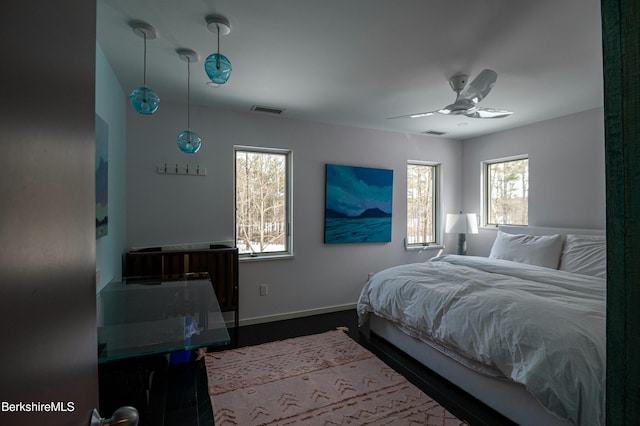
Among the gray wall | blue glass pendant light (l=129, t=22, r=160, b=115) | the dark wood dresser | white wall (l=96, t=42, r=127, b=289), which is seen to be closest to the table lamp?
the dark wood dresser

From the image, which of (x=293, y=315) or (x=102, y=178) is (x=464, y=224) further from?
(x=102, y=178)

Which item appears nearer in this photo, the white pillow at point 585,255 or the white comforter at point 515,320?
the white comforter at point 515,320

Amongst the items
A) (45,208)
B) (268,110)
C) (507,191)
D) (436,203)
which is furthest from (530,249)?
(45,208)

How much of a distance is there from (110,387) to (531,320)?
248 cm

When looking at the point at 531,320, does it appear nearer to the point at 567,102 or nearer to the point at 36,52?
the point at 36,52

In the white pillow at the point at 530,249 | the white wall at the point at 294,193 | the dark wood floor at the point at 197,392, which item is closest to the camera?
the dark wood floor at the point at 197,392

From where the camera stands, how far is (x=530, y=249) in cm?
348

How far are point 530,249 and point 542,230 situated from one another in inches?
18.9

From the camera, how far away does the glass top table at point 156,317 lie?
1298 millimetres

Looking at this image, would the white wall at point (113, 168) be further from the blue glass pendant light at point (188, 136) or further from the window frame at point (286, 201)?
A: the window frame at point (286, 201)

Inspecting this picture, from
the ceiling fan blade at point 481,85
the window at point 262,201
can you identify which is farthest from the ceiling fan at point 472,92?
the window at point 262,201

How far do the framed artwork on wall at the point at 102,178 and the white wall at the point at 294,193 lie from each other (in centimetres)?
88

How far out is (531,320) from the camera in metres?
1.85

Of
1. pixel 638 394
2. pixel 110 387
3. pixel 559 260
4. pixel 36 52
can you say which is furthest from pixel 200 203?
pixel 559 260
